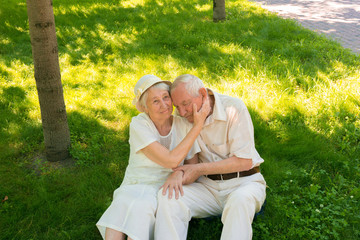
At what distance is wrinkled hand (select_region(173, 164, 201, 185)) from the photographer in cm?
295

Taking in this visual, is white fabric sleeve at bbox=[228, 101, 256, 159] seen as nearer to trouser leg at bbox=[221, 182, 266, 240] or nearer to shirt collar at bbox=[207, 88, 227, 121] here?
shirt collar at bbox=[207, 88, 227, 121]

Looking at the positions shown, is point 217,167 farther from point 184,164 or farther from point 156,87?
point 156,87

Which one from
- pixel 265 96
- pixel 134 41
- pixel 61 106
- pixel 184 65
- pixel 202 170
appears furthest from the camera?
pixel 134 41

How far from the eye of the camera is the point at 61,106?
156 inches

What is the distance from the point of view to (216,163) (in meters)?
2.98

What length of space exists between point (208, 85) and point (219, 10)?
3503 mm

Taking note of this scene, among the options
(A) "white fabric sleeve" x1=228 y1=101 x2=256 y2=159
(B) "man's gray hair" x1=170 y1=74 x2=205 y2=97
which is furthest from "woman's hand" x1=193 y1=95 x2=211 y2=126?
(A) "white fabric sleeve" x1=228 y1=101 x2=256 y2=159

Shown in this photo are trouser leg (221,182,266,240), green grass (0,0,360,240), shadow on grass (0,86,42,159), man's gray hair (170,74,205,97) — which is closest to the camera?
trouser leg (221,182,266,240)

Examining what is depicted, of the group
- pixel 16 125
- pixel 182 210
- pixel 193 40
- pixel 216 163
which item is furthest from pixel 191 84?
pixel 193 40

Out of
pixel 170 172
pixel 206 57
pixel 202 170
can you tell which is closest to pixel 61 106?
pixel 170 172

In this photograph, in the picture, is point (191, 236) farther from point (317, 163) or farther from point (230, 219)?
point (317, 163)

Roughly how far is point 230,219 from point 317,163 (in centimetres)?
191

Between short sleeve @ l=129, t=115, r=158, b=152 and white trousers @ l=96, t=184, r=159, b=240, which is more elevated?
short sleeve @ l=129, t=115, r=158, b=152

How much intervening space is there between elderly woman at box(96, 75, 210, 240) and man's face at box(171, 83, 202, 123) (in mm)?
60
